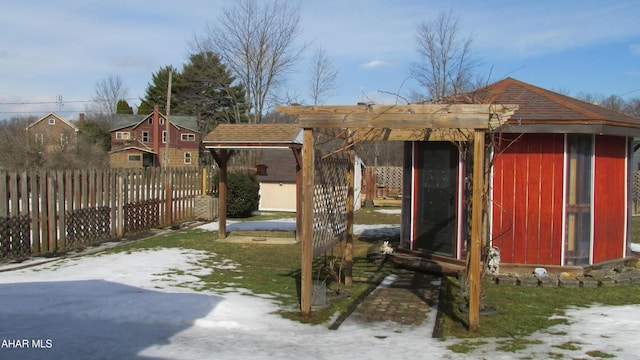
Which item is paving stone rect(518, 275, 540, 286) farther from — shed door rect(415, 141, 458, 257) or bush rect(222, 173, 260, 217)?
bush rect(222, 173, 260, 217)

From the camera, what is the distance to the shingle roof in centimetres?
852

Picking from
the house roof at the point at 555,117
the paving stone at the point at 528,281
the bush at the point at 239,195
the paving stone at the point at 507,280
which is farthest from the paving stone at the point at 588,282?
the bush at the point at 239,195

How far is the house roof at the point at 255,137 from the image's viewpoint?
1284cm

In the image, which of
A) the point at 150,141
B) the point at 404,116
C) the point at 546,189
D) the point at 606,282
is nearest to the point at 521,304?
the point at 606,282

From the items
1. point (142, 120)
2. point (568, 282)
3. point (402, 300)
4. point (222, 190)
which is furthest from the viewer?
point (142, 120)

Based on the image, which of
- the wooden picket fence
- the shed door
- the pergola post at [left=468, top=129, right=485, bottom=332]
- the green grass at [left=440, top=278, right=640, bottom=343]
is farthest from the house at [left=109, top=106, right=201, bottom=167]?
the pergola post at [left=468, top=129, right=485, bottom=332]

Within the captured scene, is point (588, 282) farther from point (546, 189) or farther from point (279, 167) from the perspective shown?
point (279, 167)

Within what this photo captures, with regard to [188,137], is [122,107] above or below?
above

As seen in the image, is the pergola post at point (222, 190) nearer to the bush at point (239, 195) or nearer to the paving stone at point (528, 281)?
the bush at point (239, 195)

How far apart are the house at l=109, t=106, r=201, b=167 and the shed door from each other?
1657 inches

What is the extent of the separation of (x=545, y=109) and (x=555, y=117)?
0.49 m

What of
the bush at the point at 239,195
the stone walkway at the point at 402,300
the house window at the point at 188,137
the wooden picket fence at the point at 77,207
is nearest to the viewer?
the stone walkway at the point at 402,300

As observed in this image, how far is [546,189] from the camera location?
8820mm

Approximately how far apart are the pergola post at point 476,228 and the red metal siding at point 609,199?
4.24m
